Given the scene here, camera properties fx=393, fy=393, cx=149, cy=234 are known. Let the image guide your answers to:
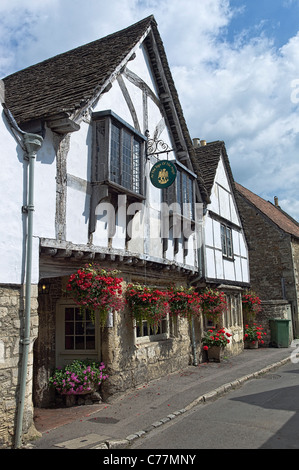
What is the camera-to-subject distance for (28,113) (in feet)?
23.6

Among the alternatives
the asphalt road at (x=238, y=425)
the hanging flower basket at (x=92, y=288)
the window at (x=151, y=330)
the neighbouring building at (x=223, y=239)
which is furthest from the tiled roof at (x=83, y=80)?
the asphalt road at (x=238, y=425)

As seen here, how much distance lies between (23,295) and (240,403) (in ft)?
15.9

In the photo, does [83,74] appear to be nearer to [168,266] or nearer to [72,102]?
[72,102]

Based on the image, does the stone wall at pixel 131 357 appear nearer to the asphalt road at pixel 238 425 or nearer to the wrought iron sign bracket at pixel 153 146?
the asphalt road at pixel 238 425

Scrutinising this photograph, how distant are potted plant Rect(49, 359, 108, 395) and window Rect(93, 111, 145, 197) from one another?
368cm

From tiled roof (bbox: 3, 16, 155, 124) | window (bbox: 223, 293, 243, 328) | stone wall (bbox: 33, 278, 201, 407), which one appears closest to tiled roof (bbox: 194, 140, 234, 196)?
window (bbox: 223, 293, 243, 328)

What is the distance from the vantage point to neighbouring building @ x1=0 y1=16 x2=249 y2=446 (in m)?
5.98

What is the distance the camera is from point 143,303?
879 cm

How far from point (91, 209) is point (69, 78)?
10.8 feet

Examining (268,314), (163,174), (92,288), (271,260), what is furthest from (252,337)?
(92,288)

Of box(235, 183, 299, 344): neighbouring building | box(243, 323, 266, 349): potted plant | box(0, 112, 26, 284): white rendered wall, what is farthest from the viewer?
box(235, 183, 299, 344): neighbouring building

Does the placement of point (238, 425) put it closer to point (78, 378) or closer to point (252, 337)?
point (78, 378)

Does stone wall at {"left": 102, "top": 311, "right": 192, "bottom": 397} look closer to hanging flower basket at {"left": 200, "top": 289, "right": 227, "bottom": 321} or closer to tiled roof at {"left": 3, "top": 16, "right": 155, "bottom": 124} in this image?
hanging flower basket at {"left": 200, "top": 289, "right": 227, "bottom": 321}

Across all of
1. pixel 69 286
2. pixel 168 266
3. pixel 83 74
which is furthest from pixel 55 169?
pixel 168 266
